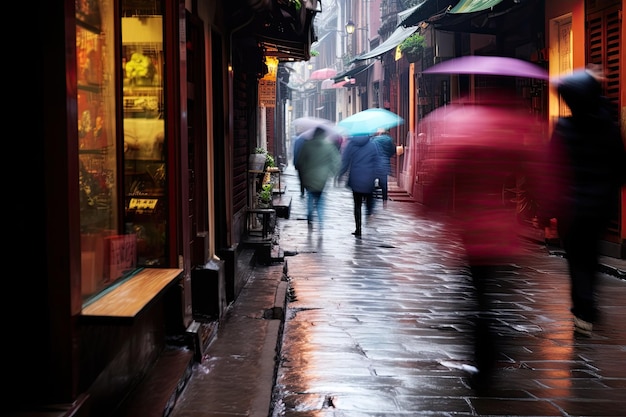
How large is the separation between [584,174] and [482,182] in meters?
1.25

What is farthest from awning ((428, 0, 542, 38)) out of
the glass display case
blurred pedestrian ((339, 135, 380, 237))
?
the glass display case

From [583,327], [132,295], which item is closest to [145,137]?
[132,295]

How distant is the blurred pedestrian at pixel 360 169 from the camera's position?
16.2 metres

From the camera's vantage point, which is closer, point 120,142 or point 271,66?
point 120,142

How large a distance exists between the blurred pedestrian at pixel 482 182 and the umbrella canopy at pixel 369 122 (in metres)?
11.0

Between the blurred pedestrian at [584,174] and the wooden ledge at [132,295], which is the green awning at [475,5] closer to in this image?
the blurred pedestrian at [584,174]

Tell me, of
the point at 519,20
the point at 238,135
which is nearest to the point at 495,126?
the point at 238,135

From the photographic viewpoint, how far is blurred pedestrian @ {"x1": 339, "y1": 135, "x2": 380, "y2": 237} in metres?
16.2

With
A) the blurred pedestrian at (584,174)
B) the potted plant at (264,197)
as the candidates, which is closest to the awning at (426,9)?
the potted plant at (264,197)

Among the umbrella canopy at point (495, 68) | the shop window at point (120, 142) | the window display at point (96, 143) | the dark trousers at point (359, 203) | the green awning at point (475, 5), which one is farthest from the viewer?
the dark trousers at point (359, 203)

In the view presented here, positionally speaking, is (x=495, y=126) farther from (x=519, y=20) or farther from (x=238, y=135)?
(x=519, y=20)

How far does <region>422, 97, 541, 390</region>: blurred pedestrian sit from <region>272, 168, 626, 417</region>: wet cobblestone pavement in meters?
0.49

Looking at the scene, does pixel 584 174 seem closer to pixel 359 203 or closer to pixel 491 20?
pixel 359 203

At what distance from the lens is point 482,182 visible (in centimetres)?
607
